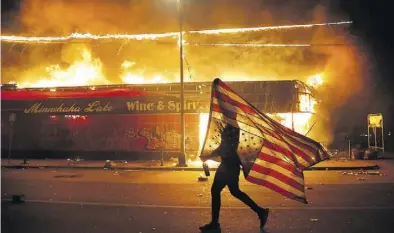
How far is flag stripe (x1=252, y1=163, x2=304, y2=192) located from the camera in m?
5.66

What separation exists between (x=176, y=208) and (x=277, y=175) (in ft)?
8.75

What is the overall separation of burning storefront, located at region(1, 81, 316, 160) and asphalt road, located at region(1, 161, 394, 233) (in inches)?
389

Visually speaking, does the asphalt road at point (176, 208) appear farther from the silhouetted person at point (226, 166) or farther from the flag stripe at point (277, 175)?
the flag stripe at point (277, 175)

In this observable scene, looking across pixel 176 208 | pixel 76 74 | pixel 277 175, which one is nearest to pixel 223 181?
pixel 277 175

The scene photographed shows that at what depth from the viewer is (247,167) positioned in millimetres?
5613

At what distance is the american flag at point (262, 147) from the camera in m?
5.66

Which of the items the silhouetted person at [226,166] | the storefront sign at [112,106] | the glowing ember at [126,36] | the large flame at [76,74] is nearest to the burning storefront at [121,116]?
the storefront sign at [112,106]

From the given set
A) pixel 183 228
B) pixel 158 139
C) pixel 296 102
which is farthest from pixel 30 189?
pixel 296 102

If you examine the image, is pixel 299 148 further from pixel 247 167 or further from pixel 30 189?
pixel 30 189

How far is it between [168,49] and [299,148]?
2176 cm

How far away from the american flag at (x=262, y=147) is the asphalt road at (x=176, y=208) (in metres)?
0.78

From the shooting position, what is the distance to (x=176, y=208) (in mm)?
7648

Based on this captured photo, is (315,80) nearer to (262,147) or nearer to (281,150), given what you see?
(281,150)

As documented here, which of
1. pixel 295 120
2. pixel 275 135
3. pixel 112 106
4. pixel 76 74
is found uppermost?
pixel 76 74
